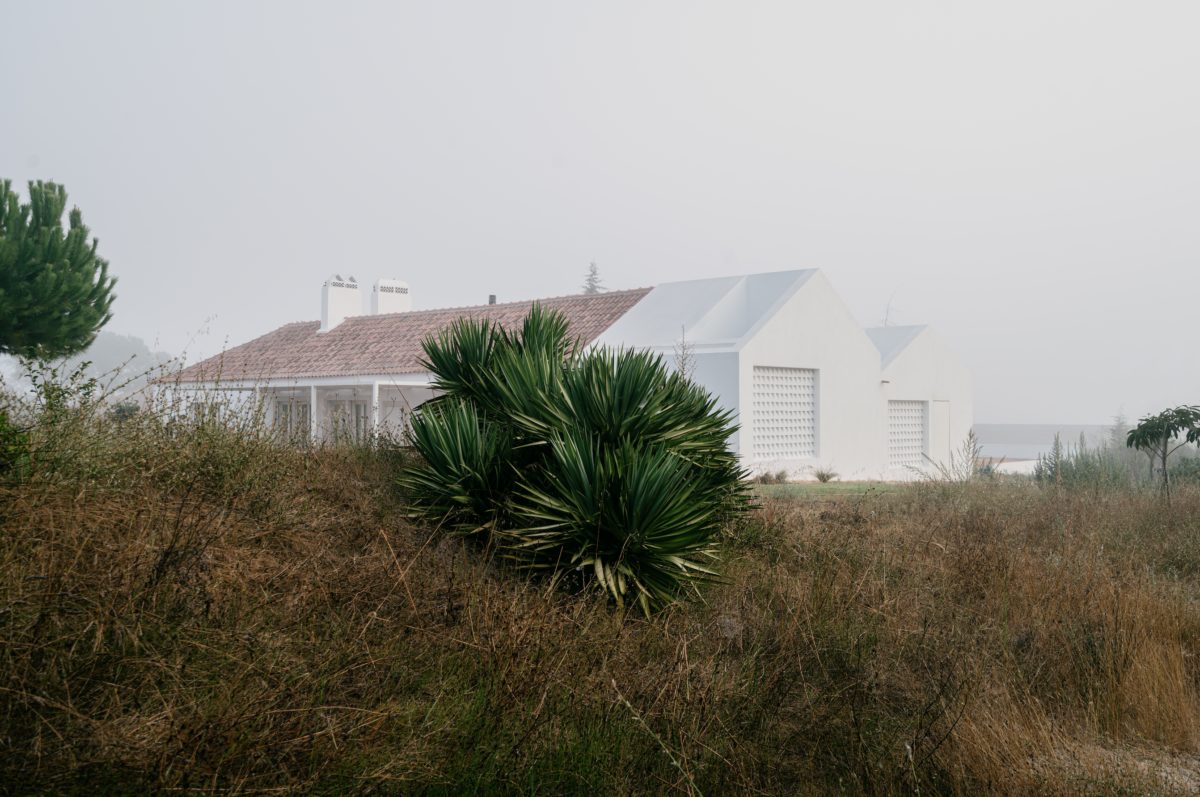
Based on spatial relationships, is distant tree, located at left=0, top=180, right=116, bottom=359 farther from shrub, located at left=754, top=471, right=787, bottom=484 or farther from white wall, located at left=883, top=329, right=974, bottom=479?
white wall, located at left=883, top=329, right=974, bottom=479

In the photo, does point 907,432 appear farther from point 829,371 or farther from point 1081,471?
point 1081,471

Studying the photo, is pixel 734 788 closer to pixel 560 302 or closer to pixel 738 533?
pixel 738 533

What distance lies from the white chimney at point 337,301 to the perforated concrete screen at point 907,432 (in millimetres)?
17904

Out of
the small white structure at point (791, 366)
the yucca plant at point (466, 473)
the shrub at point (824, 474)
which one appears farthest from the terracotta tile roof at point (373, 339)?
the yucca plant at point (466, 473)

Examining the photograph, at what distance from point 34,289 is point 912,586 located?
25584mm

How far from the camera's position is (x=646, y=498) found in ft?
21.9

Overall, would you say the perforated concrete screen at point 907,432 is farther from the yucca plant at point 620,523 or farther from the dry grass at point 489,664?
the yucca plant at point 620,523

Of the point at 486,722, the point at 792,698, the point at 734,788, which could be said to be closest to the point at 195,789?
the point at 486,722

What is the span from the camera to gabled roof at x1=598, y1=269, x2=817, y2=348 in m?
21.6

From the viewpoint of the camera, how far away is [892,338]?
26531 mm

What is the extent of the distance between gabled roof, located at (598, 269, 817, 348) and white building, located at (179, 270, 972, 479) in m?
0.03

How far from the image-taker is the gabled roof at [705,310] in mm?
21562

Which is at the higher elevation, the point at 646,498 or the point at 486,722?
the point at 646,498

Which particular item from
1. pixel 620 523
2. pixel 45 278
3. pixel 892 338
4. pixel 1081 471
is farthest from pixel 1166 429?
pixel 45 278
